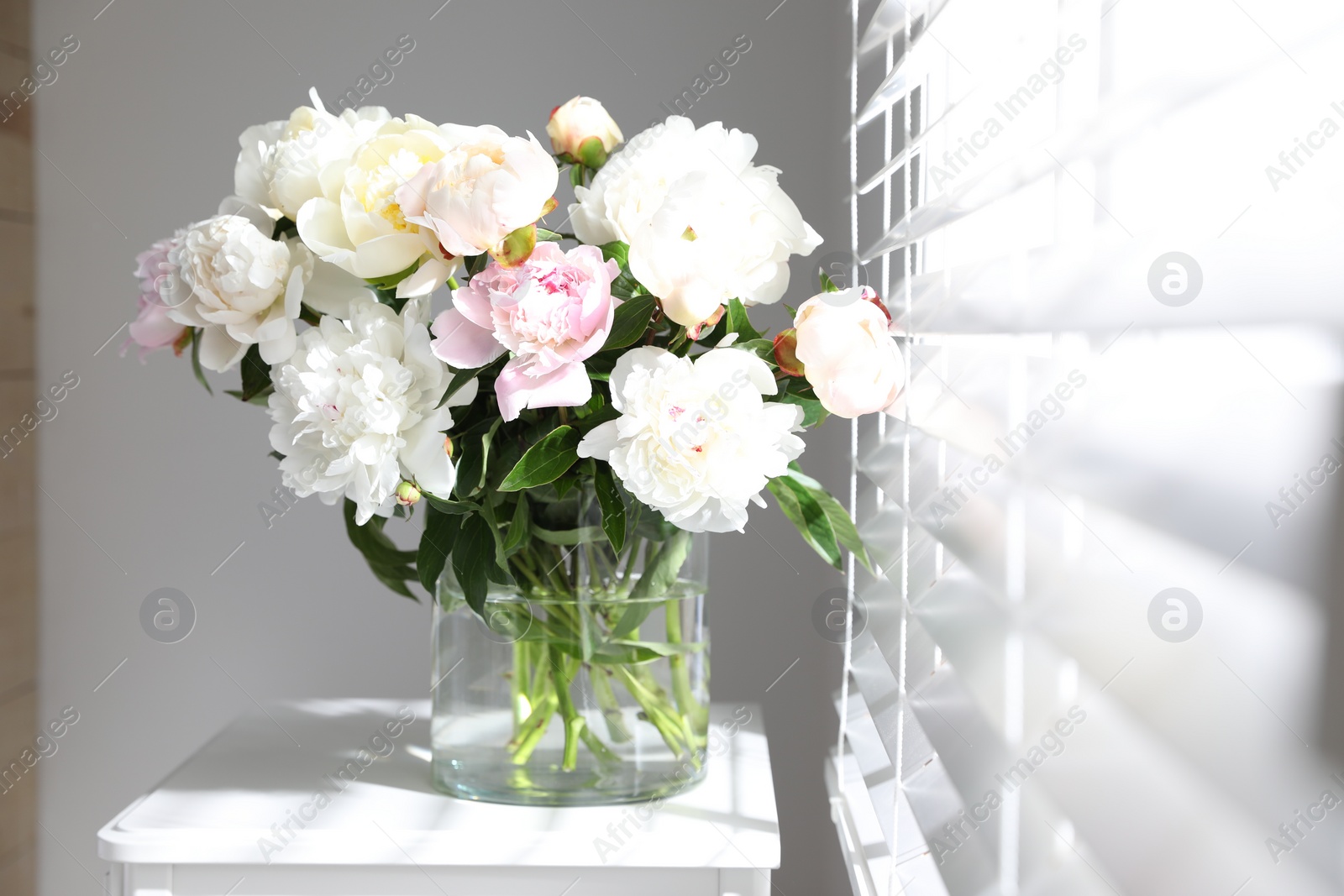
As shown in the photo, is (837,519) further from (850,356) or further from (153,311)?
(153,311)

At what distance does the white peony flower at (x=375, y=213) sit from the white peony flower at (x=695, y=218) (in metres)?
0.10

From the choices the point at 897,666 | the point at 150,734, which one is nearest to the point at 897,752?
the point at 897,666

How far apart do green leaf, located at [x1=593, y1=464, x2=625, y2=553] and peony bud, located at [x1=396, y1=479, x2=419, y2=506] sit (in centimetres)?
11

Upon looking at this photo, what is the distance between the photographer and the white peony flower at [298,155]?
0.69 meters

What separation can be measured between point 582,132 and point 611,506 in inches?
10.5

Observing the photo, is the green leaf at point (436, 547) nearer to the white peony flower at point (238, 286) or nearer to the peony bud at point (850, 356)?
the white peony flower at point (238, 286)

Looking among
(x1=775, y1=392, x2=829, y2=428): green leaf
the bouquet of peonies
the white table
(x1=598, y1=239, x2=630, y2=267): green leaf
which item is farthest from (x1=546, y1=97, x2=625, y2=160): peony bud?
the white table

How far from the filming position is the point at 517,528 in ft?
2.37

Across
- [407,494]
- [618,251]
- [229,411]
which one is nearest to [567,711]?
[407,494]

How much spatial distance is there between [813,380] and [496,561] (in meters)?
0.25

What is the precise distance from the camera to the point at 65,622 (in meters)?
1.57

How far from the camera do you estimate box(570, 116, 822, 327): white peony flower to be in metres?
0.62

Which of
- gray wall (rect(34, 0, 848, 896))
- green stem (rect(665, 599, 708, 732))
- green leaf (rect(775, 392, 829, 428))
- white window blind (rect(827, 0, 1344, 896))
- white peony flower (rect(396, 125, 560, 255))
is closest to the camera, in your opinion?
white window blind (rect(827, 0, 1344, 896))

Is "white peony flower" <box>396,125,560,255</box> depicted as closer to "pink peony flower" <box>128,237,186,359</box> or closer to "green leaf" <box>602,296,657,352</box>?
"green leaf" <box>602,296,657,352</box>
